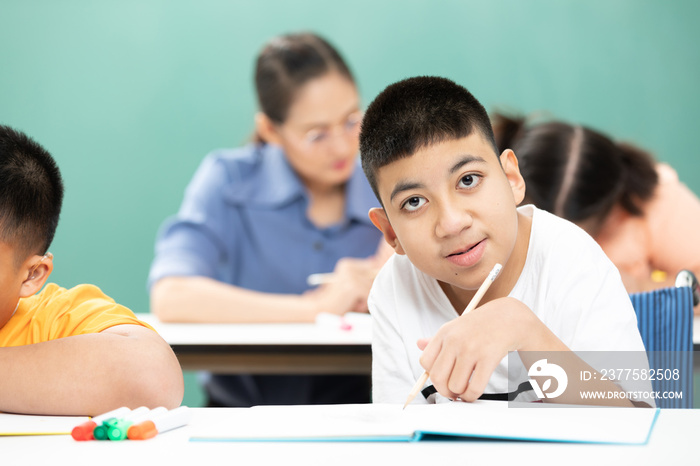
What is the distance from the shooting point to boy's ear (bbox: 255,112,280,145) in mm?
2461

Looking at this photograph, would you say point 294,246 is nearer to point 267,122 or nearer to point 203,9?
point 267,122

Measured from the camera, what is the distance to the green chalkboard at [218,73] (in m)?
3.19

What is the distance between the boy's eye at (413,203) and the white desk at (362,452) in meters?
0.37

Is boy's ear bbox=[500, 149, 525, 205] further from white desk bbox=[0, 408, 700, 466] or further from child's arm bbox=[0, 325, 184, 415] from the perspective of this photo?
child's arm bbox=[0, 325, 184, 415]

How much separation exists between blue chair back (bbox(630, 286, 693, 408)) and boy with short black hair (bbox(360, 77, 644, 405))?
0.86 ft

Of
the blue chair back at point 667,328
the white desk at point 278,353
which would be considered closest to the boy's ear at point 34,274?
the white desk at point 278,353

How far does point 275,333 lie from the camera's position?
176 cm

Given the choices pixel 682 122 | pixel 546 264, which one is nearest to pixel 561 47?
pixel 682 122

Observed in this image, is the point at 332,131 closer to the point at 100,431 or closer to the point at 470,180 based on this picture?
the point at 470,180

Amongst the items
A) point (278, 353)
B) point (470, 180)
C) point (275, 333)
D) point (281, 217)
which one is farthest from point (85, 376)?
point (281, 217)

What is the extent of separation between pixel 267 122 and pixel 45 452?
6.01 ft

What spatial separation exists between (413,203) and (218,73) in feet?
8.06

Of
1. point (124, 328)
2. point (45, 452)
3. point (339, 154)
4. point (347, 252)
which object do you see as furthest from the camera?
point (347, 252)

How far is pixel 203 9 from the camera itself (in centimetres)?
328
